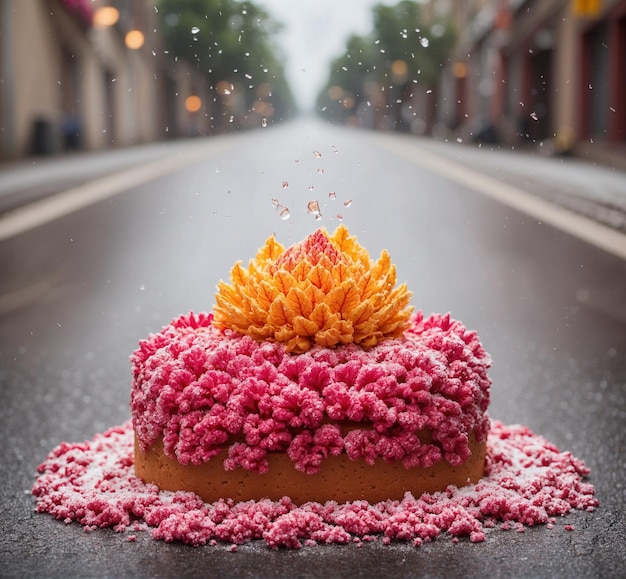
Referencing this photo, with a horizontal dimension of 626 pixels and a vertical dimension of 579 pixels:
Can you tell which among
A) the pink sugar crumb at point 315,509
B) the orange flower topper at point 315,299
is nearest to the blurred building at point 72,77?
the orange flower topper at point 315,299

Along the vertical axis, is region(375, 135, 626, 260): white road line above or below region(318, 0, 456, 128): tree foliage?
below

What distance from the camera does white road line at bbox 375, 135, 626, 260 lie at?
8.02 meters

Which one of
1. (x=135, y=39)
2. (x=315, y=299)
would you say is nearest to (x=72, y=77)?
(x=135, y=39)

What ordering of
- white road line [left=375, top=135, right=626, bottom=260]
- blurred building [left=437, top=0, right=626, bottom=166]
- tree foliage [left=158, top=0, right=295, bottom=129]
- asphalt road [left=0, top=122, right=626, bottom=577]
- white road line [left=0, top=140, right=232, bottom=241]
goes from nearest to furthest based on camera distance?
asphalt road [left=0, top=122, right=626, bottom=577], tree foliage [left=158, top=0, right=295, bottom=129], white road line [left=375, top=135, right=626, bottom=260], white road line [left=0, top=140, right=232, bottom=241], blurred building [left=437, top=0, right=626, bottom=166]

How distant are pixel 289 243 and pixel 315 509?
116 centimetres

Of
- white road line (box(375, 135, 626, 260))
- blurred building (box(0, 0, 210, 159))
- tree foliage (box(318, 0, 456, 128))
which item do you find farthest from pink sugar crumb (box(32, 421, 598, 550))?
blurred building (box(0, 0, 210, 159))

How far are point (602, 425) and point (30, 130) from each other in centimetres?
2129

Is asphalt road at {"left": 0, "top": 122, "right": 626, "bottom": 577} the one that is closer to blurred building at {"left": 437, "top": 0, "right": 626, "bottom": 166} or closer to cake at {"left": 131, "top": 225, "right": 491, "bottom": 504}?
cake at {"left": 131, "top": 225, "right": 491, "bottom": 504}

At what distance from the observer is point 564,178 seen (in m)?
12.5

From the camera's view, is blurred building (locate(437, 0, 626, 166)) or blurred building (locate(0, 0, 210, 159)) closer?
blurred building (locate(0, 0, 210, 159))

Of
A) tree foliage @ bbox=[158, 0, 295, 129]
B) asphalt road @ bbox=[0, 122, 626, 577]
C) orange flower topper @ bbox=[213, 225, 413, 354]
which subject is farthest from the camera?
tree foliage @ bbox=[158, 0, 295, 129]

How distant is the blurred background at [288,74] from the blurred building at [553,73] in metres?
0.07

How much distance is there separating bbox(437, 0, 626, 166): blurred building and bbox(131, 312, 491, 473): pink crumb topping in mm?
12445

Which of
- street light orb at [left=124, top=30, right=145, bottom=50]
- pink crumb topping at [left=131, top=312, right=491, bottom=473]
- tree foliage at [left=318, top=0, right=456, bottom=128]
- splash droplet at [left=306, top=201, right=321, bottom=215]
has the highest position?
street light orb at [left=124, top=30, right=145, bottom=50]
